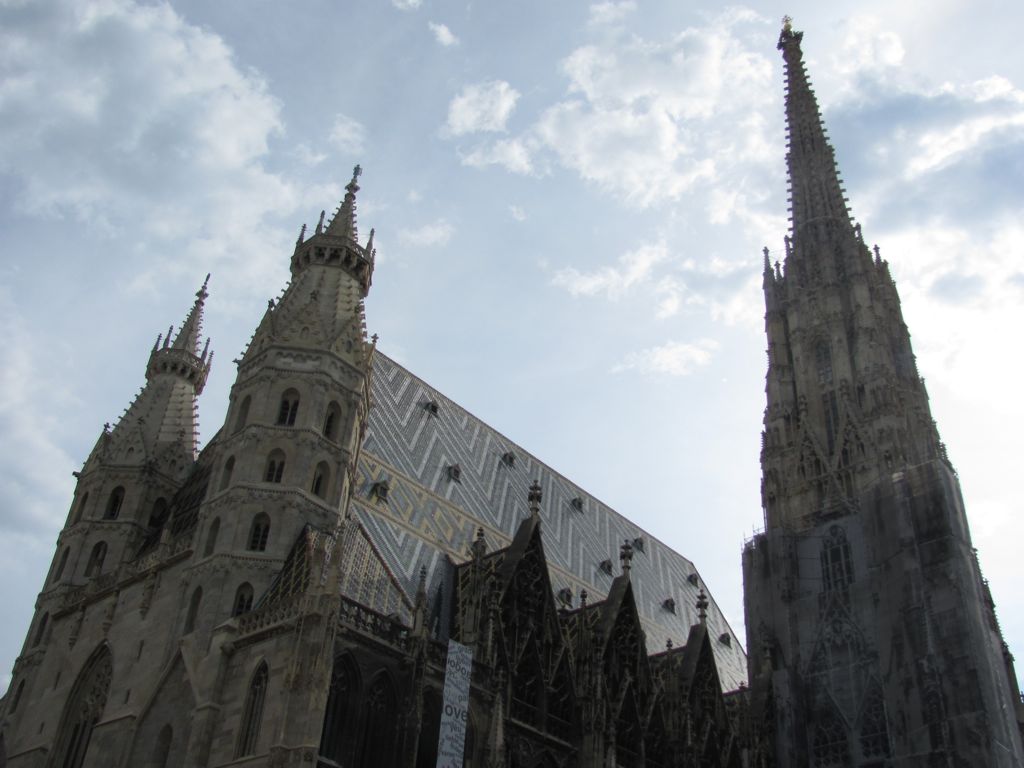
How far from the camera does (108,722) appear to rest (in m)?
29.7

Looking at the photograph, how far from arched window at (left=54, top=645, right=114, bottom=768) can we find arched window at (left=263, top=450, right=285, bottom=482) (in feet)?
24.2

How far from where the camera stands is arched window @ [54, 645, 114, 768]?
104ft

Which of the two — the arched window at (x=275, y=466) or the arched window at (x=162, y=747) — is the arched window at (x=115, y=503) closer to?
the arched window at (x=275, y=466)

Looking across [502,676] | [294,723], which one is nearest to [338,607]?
[294,723]

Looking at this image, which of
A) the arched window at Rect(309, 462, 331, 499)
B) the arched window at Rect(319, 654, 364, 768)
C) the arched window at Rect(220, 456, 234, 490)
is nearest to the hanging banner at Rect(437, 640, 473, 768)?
the arched window at Rect(319, 654, 364, 768)

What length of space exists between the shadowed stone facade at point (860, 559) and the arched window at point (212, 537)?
2457 cm

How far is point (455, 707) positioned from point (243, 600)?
687cm

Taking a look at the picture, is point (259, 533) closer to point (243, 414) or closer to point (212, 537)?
point (212, 537)

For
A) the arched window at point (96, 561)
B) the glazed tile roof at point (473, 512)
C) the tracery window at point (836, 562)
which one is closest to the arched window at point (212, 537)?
the glazed tile roof at point (473, 512)

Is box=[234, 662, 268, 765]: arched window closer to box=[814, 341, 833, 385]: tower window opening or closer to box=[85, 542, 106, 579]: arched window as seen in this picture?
box=[85, 542, 106, 579]: arched window

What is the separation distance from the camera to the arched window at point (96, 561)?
122ft

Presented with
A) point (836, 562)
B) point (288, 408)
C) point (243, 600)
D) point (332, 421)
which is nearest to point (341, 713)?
point (243, 600)

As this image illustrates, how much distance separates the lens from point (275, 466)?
32.7 m

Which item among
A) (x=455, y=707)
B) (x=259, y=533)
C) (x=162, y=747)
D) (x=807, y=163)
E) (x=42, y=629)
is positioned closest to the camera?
(x=455, y=707)
